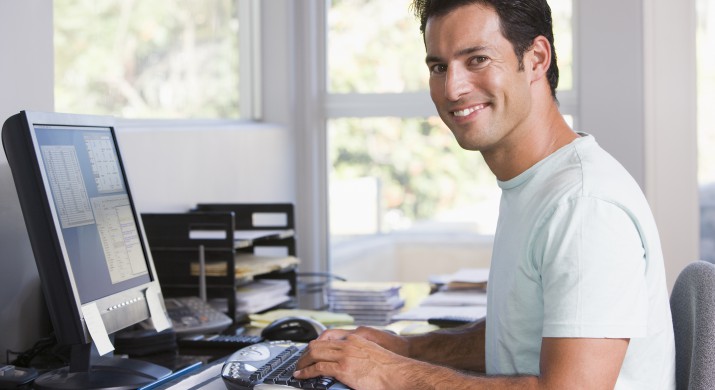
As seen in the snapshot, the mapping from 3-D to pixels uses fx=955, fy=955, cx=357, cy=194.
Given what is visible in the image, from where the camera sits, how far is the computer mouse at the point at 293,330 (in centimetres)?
199

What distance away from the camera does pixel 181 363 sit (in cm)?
177

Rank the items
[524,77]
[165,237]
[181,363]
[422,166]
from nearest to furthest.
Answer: [524,77] < [181,363] < [165,237] < [422,166]

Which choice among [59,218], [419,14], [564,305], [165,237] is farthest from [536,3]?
[165,237]

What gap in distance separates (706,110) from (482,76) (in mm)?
2244

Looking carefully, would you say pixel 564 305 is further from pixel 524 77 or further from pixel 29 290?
pixel 29 290

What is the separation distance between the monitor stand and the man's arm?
12.7 inches

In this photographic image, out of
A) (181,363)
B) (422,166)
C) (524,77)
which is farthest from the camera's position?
(422,166)

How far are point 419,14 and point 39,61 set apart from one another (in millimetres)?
816

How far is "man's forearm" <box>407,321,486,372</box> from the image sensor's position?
1701 mm

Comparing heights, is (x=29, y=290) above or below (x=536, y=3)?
below

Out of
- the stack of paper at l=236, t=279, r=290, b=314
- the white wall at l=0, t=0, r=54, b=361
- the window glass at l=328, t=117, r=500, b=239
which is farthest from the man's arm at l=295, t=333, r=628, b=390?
the window glass at l=328, t=117, r=500, b=239

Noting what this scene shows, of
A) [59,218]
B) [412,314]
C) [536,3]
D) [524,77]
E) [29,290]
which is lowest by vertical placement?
[412,314]

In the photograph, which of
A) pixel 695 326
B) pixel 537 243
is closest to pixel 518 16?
pixel 537 243

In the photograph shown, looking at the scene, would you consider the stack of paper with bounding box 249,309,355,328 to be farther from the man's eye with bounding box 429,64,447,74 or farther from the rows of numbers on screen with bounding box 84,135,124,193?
the man's eye with bounding box 429,64,447,74
